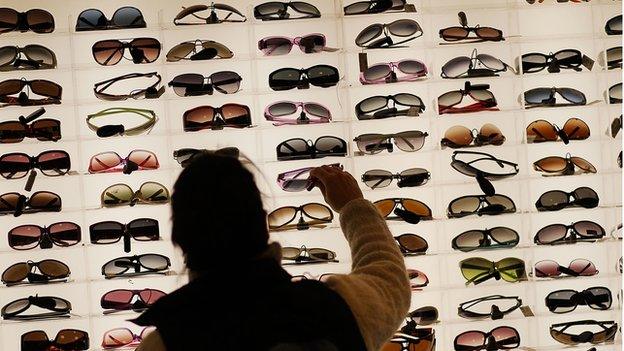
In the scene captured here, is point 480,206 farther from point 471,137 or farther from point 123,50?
point 123,50

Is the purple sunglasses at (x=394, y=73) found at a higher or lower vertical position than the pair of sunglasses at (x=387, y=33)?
lower

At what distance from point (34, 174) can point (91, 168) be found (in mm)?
284

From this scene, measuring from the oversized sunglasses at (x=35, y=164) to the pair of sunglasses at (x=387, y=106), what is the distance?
4.97 ft

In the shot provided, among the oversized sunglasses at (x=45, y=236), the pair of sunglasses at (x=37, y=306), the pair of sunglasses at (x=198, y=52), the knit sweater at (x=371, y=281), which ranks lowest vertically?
the pair of sunglasses at (x=37, y=306)

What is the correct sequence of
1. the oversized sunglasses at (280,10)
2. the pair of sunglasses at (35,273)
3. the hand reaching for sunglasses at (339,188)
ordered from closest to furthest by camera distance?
the hand reaching for sunglasses at (339,188)
the pair of sunglasses at (35,273)
the oversized sunglasses at (280,10)

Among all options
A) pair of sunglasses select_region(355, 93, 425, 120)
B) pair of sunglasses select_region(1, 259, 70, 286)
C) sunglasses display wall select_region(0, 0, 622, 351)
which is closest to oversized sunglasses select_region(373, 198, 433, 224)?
sunglasses display wall select_region(0, 0, 622, 351)

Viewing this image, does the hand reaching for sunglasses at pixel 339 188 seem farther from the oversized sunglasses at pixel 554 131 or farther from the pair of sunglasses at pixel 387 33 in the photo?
the oversized sunglasses at pixel 554 131

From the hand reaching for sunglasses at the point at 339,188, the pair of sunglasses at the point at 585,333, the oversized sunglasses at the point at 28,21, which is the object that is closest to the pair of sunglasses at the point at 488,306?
the pair of sunglasses at the point at 585,333

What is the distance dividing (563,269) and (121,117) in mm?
2430

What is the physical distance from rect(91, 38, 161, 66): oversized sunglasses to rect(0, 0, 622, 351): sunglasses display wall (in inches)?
0.4

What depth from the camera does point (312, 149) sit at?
389 cm

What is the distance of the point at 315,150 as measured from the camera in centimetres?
389

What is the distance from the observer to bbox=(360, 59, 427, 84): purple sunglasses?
3.91 meters

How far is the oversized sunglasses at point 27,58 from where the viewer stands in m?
3.81
